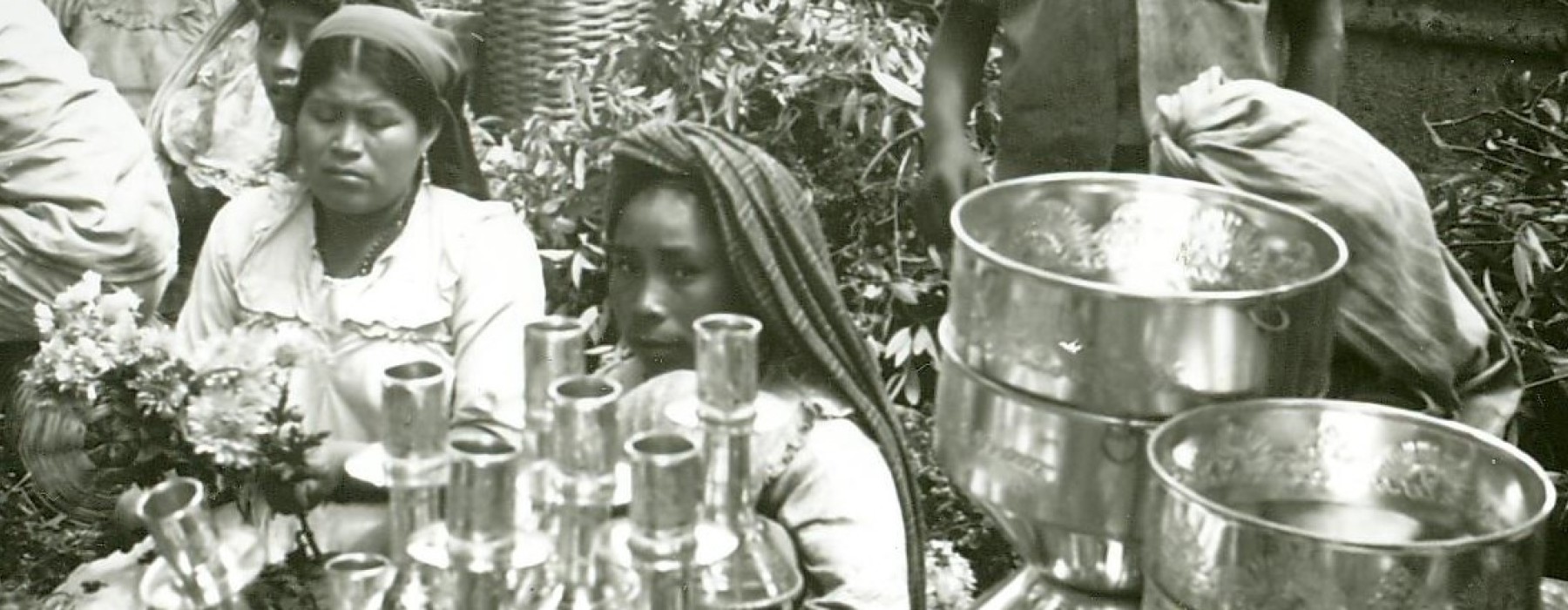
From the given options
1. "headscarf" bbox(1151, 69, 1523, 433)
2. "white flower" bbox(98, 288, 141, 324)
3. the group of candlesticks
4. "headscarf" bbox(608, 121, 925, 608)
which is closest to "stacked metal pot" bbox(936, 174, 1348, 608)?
the group of candlesticks

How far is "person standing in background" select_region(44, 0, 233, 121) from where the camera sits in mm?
1950

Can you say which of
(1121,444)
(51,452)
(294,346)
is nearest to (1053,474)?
(1121,444)

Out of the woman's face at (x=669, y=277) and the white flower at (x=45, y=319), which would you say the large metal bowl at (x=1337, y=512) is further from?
the white flower at (x=45, y=319)

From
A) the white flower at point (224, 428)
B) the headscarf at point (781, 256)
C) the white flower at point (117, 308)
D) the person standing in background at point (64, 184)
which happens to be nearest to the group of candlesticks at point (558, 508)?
the white flower at point (224, 428)

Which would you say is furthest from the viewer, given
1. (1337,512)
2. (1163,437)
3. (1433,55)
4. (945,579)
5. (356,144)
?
(1433,55)

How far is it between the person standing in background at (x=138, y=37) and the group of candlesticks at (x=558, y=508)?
3.14 ft

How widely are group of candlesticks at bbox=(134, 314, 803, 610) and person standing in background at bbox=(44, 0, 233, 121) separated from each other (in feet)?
3.14

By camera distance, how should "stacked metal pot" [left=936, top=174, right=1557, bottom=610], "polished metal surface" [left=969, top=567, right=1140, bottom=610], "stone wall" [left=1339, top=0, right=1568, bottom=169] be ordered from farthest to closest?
"stone wall" [left=1339, top=0, right=1568, bottom=169], "polished metal surface" [left=969, top=567, right=1140, bottom=610], "stacked metal pot" [left=936, top=174, right=1557, bottom=610]

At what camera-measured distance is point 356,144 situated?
183 centimetres

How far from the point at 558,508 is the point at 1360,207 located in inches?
34.3

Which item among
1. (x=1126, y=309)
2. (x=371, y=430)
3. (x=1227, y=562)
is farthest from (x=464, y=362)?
(x=1227, y=562)

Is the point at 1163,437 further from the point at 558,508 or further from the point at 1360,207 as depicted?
the point at 1360,207

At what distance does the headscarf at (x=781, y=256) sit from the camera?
5.64 feet

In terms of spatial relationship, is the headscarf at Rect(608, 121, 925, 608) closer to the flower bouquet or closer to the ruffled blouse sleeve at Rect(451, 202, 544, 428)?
the ruffled blouse sleeve at Rect(451, 202, 544, 428)
